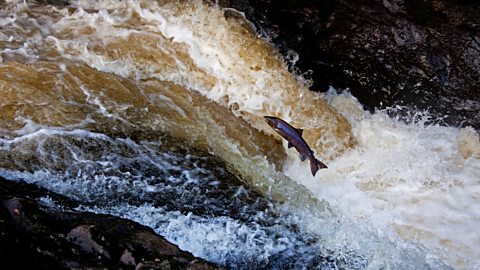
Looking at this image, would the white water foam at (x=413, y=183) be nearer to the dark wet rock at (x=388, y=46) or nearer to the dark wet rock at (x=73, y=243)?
the dark wet rock at (x=388, y=46)

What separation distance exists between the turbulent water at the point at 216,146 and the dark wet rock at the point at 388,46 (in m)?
0.21

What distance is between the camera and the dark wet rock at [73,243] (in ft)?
8.42

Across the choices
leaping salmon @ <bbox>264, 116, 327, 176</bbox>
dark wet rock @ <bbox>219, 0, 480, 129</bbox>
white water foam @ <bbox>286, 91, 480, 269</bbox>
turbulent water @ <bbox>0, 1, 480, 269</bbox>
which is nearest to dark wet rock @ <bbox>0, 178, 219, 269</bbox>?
turbulent water @ <bbox>0, 1, 480, 269</bbox>

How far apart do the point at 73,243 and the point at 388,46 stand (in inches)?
157

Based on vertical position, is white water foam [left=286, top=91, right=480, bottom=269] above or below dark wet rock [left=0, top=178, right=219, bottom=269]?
below

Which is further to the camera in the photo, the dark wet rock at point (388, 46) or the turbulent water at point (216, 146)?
the dark wet rock at point (388, 46)

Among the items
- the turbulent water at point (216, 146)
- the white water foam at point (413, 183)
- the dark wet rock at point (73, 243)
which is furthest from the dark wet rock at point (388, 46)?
the dark wet rock at point (73, 243)

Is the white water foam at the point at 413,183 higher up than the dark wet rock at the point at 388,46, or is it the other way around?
the dark wet rock at the point at 388,46

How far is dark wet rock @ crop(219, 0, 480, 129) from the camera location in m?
5.34

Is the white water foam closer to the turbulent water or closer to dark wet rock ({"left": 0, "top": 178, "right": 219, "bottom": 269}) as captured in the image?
the turbulent water

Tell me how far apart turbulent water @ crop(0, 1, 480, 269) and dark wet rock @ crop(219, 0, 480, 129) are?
0.70 feet

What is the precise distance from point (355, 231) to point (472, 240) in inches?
38.0

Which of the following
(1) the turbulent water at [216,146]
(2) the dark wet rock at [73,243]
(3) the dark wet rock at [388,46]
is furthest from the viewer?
(3) the dark wet rock at [388,46]

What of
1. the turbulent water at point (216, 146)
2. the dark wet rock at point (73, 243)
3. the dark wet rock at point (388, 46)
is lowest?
the turbulent water at point (216, 146)
